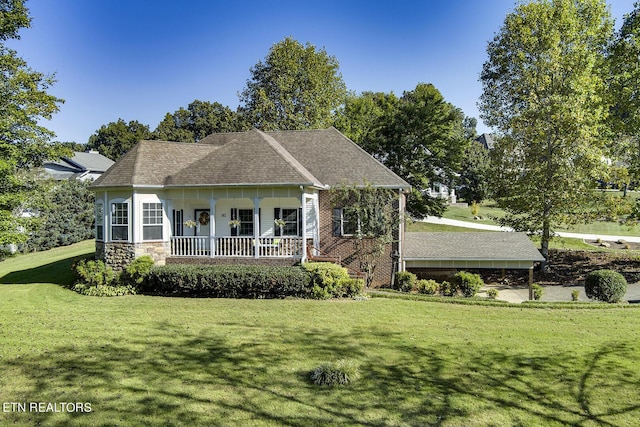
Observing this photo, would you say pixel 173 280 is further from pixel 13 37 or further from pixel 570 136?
pixel 570 136

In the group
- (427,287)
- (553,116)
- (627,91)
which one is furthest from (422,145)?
(427,287)

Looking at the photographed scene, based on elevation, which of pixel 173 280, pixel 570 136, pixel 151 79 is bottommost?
pixel 173 280

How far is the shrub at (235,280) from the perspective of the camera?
15.5 meters

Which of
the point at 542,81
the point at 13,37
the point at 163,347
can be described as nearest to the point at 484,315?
the point at 163,347

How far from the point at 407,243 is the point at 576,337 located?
30.4 ft

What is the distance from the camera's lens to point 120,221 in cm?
1770

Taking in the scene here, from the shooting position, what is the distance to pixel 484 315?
14.0 m

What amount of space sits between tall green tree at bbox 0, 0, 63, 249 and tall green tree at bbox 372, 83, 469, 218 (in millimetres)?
22076

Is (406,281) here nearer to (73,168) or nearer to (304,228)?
(304,228)

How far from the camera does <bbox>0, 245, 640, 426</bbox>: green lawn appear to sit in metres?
7.11

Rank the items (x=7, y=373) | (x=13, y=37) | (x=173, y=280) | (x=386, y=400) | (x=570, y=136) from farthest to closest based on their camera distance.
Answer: (x=570, y=136) → (x=13, y=37) → (x=173, y=280) → (x=7, y=373) → (x=386, y=400)

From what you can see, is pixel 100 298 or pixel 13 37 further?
pixel 13 37

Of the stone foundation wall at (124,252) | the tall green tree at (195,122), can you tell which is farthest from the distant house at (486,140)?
the stone foundation wall at (124,252)
